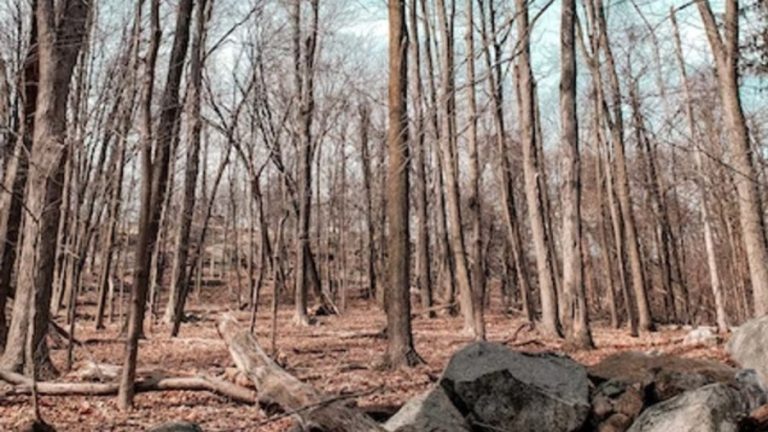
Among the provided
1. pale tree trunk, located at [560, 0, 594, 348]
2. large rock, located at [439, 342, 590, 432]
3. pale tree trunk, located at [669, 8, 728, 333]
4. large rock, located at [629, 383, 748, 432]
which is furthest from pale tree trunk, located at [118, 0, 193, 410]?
pale tree trunk, located at [669, 8, 728, 333]

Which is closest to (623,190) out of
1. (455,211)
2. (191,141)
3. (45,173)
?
(455,211)

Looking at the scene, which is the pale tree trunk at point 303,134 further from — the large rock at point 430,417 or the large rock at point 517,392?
the large rock at point 430,417

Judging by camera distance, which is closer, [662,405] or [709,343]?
[662,405]

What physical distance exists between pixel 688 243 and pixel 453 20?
2249 centimetres

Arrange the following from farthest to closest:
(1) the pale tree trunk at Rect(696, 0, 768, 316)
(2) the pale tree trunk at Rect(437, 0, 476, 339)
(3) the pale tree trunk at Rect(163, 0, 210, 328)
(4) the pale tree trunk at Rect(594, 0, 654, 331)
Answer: (4) the pale tree trunk at Rect(594, 0, 654, 331), (3) the pale tree trunk at Rect(163, 0, 210, 328), (2) the pale tree trunk at Rect(437, 0, 476, 339), (1) the pale tree trunk at Rect(696, 0, 768, 316)

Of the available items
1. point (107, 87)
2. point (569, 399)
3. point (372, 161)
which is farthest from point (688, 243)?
point (569, 399)

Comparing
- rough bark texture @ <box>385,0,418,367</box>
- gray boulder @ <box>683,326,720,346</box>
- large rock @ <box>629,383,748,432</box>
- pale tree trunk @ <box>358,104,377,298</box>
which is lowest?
gray boulder @ <box>683,326,720,346</box>

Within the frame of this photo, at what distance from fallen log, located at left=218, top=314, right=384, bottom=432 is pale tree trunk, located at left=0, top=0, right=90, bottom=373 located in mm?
2146

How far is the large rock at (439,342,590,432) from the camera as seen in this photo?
4785 mm

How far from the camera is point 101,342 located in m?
12.2

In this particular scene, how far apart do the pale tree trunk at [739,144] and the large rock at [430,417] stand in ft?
22.5

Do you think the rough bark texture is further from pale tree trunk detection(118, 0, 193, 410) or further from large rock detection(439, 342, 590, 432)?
pale tree trunk detection(118, 0, 193, 410)

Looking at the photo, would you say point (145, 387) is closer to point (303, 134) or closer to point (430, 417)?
point (430, 417)

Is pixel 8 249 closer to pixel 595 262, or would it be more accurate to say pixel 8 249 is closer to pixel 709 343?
pixel 709 343
